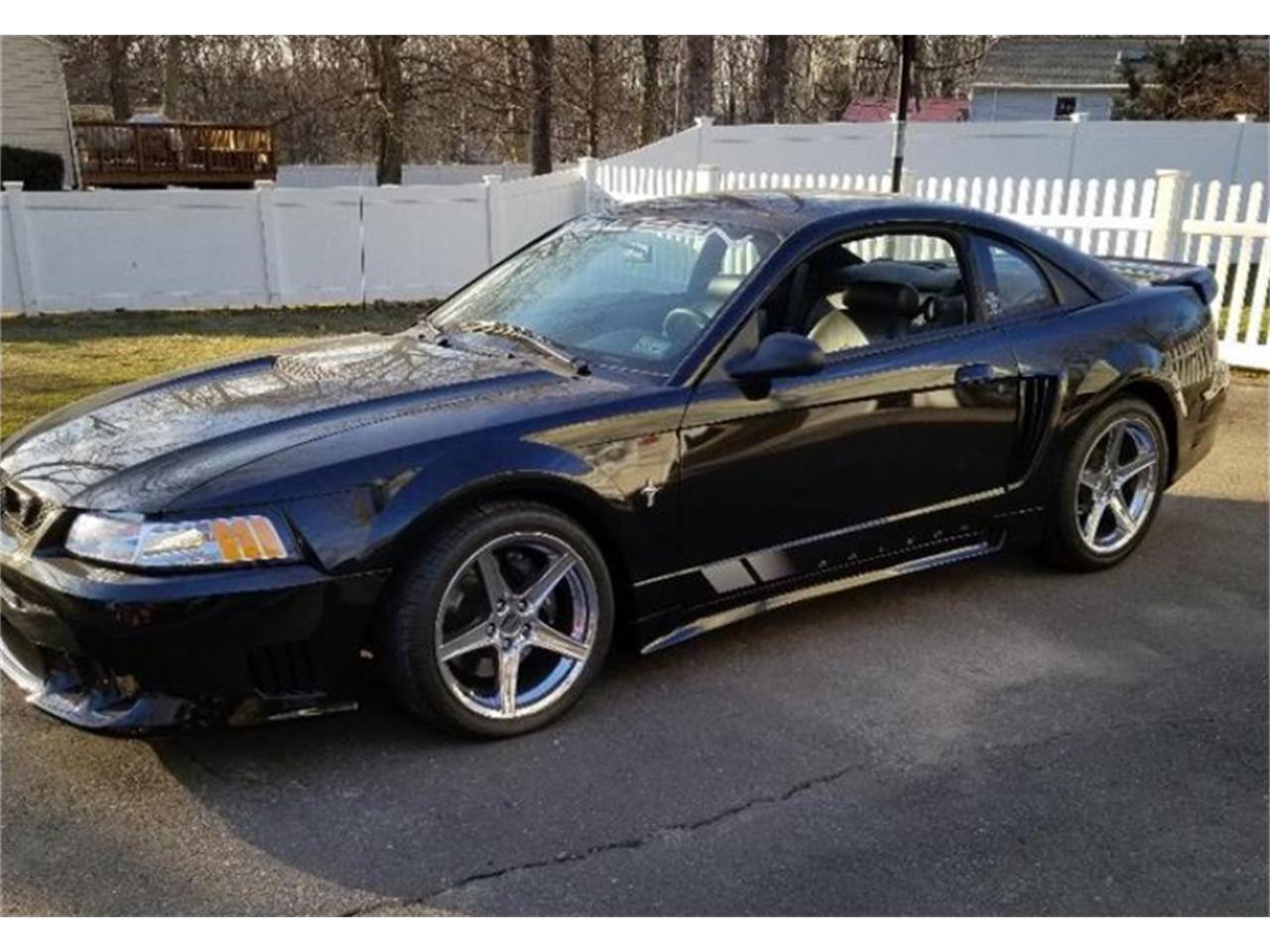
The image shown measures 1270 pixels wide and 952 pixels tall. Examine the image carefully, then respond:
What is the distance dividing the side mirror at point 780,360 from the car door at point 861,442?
55 millimetres

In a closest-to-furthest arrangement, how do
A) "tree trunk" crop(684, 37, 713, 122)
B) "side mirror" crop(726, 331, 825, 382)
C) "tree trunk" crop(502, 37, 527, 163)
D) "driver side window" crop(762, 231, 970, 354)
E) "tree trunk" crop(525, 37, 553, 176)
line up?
"side mirror" crop(726, 331, 825, 382) < "driver side window" crop(762, 231, 970, 354) < "tree trunk" crop(684, 37, 713, 122) < "tree trunk" crop(525, 37, 553, 176) < "tree trunk" crop(502, 37, 527, 163)

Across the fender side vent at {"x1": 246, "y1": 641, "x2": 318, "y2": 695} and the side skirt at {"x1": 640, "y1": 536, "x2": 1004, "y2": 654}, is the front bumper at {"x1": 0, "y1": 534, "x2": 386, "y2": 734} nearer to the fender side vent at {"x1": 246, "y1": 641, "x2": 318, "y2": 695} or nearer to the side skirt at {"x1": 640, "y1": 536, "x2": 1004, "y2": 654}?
the fender side vent at {"x1": 246, "y1": 641, "x2": 318, "y2": 695}

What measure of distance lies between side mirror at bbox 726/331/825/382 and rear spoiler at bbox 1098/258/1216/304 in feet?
7.23

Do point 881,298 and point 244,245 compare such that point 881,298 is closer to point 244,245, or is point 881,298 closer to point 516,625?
point 516,625

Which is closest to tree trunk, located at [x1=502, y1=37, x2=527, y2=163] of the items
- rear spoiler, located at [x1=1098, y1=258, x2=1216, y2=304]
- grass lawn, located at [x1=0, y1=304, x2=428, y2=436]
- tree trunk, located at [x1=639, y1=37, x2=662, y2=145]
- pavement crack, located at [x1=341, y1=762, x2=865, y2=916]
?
tree trunk, located at [x1=639, y1=37, x2=662, y2=145]

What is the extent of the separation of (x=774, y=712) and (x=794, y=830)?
64 centimetres

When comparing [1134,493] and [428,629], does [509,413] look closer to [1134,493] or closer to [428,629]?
[428,629]

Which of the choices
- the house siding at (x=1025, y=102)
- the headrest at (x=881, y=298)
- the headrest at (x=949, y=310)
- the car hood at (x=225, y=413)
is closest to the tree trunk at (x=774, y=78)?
the house siding at (x=1025, y=102)

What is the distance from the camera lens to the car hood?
303cm

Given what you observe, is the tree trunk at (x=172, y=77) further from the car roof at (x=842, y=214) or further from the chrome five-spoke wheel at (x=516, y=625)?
the chrome five-spoke wheel at (x=516, y=625)

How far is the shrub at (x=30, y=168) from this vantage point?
20.5 m

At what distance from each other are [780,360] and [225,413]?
171 centimetres

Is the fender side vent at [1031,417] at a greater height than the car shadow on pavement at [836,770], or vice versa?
the fender side vent at [1031,417]

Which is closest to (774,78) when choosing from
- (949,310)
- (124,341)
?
(124,341)
